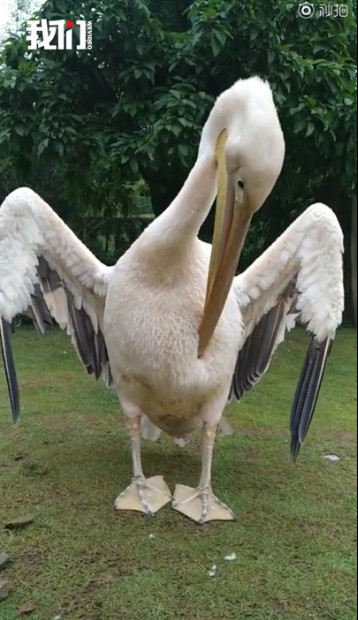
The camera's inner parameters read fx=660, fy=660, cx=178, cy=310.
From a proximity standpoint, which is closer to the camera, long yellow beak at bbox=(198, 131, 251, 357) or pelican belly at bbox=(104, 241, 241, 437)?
long yellow beak at bbox=(198, 131, 251, 357)

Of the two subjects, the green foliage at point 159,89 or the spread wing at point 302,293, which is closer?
the green foliage at point 159,89

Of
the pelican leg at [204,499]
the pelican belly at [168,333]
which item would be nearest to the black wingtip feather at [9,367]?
the pelican belly at [168,333]

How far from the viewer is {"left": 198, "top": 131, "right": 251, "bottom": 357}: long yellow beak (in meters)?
1.11

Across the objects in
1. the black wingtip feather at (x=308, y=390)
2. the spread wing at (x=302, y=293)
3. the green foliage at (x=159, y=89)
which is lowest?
the black wingtip feather at (x=308, y=390)

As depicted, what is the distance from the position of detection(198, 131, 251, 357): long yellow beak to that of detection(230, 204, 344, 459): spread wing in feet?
0.64

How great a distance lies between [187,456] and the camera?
164 cm

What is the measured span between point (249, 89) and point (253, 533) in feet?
2.71

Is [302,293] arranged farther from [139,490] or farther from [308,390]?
[139,490]

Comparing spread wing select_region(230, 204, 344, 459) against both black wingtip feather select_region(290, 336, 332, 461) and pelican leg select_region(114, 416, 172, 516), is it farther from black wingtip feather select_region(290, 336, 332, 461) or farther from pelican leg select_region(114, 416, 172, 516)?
pelican leg select_region(114, 416, 172, 516)

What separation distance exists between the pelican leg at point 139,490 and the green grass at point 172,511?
0.03 meters

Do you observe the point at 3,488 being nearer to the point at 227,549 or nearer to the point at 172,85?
the point at 227,549

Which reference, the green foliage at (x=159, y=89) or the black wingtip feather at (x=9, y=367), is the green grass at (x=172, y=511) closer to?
the black wingtip feather at (x=9, y=367)

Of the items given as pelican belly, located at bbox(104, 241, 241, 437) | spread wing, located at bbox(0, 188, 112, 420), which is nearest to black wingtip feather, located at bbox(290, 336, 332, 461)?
pelican belly, located at bbox(104, 241, 241, 437)

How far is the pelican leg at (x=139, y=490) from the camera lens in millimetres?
1383
